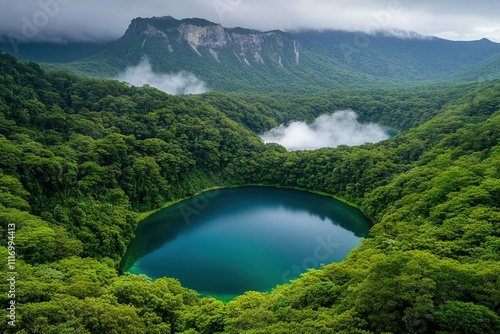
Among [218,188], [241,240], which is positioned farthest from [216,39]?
[241,240]

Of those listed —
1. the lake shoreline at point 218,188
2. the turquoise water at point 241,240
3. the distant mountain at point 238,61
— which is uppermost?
the distant mountain at point 238,61

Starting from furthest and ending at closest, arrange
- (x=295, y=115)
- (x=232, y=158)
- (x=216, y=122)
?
(x=295, y=115) < (x=216, y=122) < (x=232, y=158)

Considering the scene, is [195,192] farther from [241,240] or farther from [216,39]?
[216,39]

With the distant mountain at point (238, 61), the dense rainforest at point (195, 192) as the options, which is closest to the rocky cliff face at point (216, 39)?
the distant mountain at point (238, 61)

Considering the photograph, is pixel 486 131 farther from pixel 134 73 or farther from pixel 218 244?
pixel 134 73

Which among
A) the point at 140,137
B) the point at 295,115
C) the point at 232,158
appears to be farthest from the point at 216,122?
the point at 295,115

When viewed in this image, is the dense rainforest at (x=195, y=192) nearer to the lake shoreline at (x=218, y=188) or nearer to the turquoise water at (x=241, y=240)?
the lake shoreline at (x=218, y=188)

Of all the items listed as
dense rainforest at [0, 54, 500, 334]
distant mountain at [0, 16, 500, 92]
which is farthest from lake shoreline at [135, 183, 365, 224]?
distant mountain at [0, 16, 500, 92]
